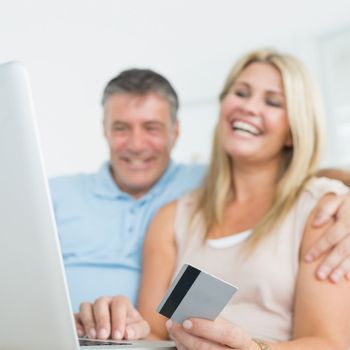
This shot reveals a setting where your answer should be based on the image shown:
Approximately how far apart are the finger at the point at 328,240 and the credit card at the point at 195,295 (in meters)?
0.53

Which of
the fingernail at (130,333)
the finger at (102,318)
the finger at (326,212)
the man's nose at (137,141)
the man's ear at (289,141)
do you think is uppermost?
the man's nose at (137,141)

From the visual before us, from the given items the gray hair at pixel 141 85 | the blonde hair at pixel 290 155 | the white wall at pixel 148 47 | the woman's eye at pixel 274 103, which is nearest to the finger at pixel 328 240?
the blonde hair at pixel 290 155

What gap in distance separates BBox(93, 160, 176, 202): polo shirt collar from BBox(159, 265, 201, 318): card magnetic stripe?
40.0 inches

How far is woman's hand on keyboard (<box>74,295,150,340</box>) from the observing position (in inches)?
44.6

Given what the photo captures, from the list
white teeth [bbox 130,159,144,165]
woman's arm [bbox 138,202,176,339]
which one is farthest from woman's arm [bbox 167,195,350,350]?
white teeth [bbox 130,159,144,165]

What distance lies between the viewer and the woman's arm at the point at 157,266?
1.56 m

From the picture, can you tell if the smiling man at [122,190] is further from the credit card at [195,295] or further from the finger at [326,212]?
the credit card at [195,295]

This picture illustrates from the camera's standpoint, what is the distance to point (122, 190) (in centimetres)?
196

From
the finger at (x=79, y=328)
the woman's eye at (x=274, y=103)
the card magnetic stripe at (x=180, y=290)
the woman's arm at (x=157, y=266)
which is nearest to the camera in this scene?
the card magnetic stripe at (x=180, y=290)

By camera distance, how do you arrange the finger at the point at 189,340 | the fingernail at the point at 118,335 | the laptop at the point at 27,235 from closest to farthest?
1. the laptop at the point at 27,235
2. the finger at the point at 189,340
3. the fingernail at the point at 118,335

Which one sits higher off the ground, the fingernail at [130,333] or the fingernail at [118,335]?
the fingernail at [118,335]

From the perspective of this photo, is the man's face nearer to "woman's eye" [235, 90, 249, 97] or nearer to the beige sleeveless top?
"woman's eye" [235, 90, 249, 97]

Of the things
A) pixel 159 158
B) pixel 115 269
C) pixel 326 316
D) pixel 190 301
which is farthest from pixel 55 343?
pixel 159 158

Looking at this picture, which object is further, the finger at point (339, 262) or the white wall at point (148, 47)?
the white wall at point (148, 47)
